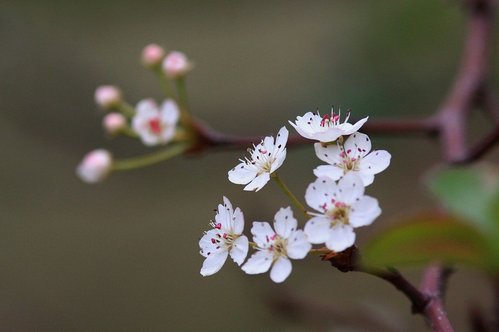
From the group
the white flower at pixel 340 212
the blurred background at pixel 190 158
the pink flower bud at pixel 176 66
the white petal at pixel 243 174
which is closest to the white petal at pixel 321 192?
the white flower at pixel 340 212

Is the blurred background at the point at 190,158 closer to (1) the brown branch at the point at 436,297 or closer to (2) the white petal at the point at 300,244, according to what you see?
(1) the brown branch at the point at 436,297

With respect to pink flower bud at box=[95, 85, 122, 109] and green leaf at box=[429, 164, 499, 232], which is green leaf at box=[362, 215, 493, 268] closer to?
green leaf at box=[429, 164, 499, 232]

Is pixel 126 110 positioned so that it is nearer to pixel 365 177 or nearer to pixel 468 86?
pixel 468 86

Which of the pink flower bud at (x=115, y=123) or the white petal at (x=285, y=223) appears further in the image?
the pink flower bud at (x=115, y=123)

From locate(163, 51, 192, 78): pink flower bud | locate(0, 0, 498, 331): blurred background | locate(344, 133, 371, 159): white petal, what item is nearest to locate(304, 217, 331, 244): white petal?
locate(344, 133, 371, 159): white petal

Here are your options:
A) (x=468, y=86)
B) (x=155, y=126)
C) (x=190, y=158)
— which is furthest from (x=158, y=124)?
(x=468, y=86)

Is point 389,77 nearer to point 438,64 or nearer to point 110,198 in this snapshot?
point 438,64

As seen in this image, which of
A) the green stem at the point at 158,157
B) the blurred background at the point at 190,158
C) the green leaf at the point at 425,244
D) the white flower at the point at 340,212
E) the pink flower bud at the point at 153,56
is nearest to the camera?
the green leaf at the point at 425,244
